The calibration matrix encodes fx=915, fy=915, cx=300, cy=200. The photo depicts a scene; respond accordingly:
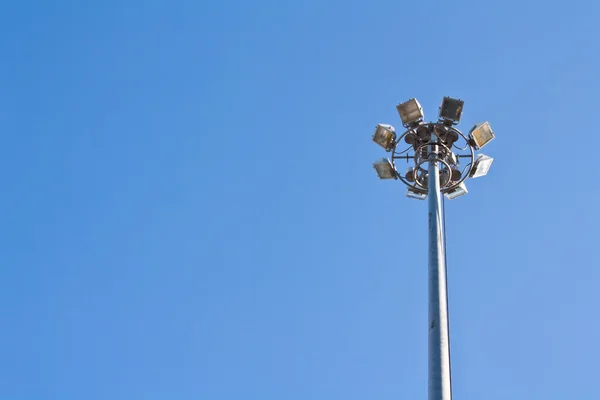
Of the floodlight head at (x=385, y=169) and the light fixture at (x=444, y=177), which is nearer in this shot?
the light fixture at (x=444, y=177)

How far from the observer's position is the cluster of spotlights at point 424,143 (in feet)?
55.1

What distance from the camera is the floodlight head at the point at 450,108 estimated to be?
55.4 feet

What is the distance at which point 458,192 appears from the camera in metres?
17.3

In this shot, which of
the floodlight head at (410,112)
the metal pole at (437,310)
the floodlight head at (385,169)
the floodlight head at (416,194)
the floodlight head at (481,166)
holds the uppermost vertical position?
the floodlight head at (410,112)

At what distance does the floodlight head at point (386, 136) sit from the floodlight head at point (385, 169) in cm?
51

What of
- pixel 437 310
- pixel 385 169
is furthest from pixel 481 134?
pixel 437 310

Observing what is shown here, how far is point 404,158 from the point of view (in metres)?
17.5

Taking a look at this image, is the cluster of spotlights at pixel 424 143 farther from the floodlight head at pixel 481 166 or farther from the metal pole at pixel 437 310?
the metal pole at pixel 437 310

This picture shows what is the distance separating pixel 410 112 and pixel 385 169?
1.16 m

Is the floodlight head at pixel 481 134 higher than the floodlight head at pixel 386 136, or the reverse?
the floodlight head at pixel 481 134

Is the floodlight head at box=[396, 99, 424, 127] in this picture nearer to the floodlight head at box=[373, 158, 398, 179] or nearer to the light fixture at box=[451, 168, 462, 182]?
the floodlight head at box=[373, 158, 398, 179]

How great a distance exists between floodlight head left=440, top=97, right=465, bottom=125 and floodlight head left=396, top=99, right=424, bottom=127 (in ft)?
1.35

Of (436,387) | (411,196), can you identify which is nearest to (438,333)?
(436,387)

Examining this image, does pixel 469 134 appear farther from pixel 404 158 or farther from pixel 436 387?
pixel 436 387
